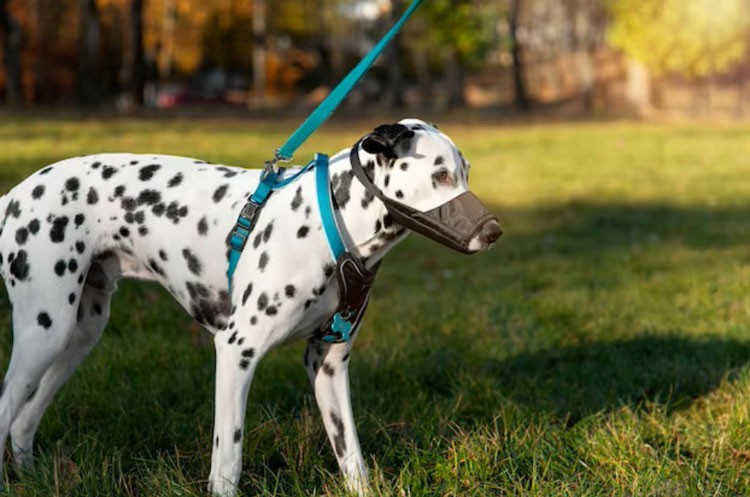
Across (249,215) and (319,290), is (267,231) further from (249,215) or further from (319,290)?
(319,290)

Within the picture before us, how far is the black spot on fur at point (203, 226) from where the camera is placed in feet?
12.4

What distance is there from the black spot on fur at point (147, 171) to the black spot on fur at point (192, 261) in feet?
1.25

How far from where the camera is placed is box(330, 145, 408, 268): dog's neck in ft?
11.7

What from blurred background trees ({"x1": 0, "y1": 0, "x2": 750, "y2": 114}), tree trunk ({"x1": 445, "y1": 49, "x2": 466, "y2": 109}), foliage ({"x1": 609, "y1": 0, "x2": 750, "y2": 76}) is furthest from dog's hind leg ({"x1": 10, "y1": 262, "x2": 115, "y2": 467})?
tree trunk ({"x1": 445, "y1": 49, "x2": 466, "y2": 109})

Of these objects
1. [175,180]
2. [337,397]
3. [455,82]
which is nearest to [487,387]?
[337,397]

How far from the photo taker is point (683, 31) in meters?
40.7

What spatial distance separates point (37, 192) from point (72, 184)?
5.7 inches

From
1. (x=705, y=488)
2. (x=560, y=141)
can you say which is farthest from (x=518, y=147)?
(x=705, y=488)

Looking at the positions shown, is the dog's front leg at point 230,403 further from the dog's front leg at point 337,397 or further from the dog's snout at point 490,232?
the dog's snout at point 490,232

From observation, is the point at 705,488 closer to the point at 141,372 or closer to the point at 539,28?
the point at 141,372

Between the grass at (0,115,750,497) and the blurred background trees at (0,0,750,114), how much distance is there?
2521 centimetres

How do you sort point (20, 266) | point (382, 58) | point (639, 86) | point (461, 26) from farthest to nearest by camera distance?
1. point (382, 58)
2. point (639, 86)
3. point (461, 26)
4. point (20, 266)

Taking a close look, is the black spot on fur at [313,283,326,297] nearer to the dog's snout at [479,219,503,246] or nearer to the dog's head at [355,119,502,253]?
the dog's head at [355,119,502,253]

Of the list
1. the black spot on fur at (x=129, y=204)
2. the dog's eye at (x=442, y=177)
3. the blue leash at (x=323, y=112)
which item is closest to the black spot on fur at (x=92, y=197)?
the black spot on fur at (x=129, y=204)
